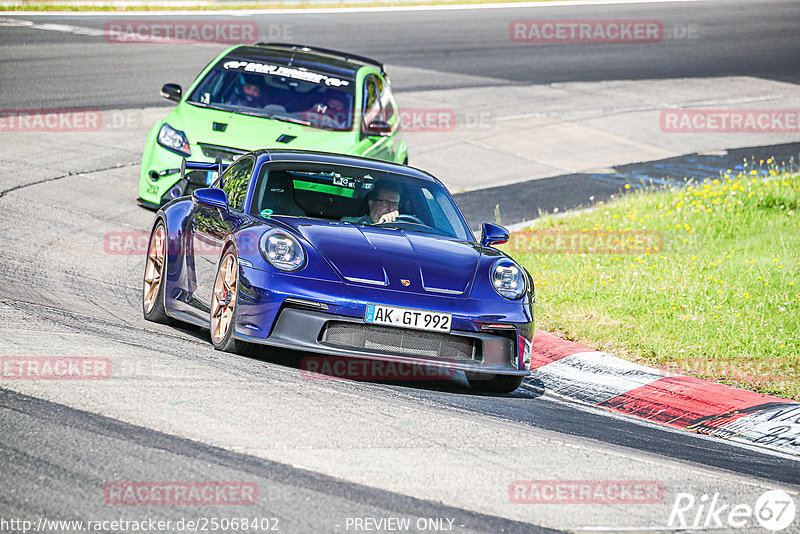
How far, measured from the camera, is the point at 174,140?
37.7 ft

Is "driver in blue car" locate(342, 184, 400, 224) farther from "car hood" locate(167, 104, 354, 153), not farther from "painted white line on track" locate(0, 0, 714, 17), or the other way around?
"painted white line on track" locate(0, 0, 714, 17)

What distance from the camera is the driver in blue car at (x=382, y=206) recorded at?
25.5 ft

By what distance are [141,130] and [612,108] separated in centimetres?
910

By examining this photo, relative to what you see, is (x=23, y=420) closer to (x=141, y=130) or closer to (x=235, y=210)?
(x=235, y=210)

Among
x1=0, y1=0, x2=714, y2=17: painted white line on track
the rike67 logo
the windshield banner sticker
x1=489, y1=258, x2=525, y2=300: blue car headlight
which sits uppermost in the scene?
x1=0, y1=0, x2=714, y2=17: painted white line on track

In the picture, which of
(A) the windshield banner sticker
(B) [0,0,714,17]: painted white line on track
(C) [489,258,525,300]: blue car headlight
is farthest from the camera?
(B) [0,0,714,17]: painted white line on track

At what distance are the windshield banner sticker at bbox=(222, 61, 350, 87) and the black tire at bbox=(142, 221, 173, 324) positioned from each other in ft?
15.3

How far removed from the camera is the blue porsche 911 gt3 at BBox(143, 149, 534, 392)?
21.1 ft

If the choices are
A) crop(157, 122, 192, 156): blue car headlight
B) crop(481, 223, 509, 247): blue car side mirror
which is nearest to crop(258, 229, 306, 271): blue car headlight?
crop(481, 223, 509, 247): blue car side mirror

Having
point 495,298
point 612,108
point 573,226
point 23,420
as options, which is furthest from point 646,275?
point 612,108

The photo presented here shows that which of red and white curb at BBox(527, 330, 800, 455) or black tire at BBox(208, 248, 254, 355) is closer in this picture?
black tire at BBox(208, 248, 254, 355)

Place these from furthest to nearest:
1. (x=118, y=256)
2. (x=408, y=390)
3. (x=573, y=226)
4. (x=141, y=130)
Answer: (x=141, y=130) → (x=573, y=226) → (x=118, y=256) → (x=408, y=390)

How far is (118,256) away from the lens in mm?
10047

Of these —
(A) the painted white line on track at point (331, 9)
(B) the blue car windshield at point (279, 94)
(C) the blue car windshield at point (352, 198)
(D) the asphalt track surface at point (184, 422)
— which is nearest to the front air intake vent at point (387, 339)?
(D) the asphalt track surface at point (184, 422)
